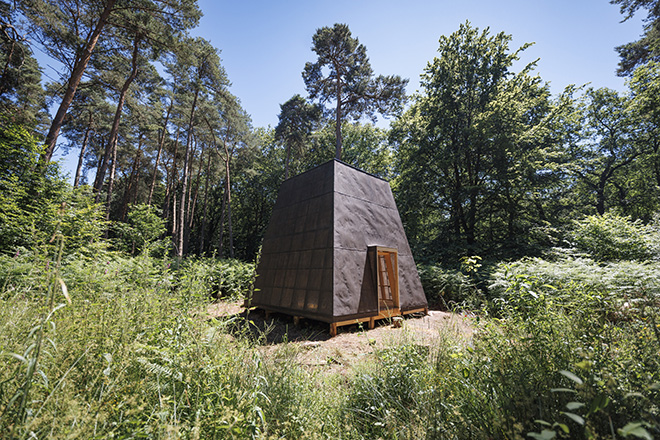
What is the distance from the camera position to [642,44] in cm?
1137

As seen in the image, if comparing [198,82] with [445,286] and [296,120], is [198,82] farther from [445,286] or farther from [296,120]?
[445,286]

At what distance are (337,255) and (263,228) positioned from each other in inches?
748

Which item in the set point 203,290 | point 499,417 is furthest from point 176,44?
point 499,417

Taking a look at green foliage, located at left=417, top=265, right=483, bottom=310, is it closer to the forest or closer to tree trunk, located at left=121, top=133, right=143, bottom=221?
the forest

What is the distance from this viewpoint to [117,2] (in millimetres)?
8078

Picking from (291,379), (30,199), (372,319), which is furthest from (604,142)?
(30,199)

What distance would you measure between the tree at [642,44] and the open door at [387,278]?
1253cm

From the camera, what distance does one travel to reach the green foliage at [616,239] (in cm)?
704

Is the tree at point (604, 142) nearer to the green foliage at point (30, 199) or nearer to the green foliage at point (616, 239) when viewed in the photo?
the green foliage at point (616, 239)

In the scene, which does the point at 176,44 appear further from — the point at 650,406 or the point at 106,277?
the point at 650,406

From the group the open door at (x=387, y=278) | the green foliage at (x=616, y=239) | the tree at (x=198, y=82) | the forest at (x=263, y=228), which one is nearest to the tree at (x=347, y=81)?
the forest at (x=263, y=228)

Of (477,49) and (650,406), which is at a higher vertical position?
(477,49)

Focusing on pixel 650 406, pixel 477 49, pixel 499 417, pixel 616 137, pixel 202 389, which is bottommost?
pixel 202 389

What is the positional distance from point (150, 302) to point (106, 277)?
1.29m
